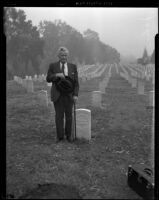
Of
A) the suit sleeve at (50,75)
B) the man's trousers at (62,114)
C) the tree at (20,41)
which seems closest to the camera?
the tree at (20,41)

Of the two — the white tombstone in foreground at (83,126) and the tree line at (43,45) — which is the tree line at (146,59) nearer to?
the tree line at (43,45)

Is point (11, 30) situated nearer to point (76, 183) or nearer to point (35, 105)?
point (76, 183)

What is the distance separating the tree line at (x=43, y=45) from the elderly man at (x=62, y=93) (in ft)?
0.51

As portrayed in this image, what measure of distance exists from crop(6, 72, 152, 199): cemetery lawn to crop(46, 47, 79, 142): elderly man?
35 centimetres

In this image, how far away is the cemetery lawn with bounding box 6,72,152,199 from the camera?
459 centimetres

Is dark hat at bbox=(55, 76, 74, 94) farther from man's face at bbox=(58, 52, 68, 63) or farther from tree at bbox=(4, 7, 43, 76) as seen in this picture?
tree at bbox=(4, 7, 43, 76)

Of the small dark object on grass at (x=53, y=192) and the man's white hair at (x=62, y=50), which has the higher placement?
the man's white hair at (x=62, y=50)

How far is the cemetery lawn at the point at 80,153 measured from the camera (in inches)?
181

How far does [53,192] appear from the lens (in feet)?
13.1

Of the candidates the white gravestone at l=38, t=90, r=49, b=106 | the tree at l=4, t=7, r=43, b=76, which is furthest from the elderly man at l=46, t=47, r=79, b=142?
the white gravestone at l=38, t=90, r=49, b=106

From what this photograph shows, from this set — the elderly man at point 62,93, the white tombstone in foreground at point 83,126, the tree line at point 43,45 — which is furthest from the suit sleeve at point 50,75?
the white tombstone in foreground at point 83,126

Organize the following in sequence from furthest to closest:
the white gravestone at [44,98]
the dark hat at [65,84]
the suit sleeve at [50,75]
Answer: the white gravestone at [44,98] → the dark hat at [65,84] → the suit sleeve at [50,75]
